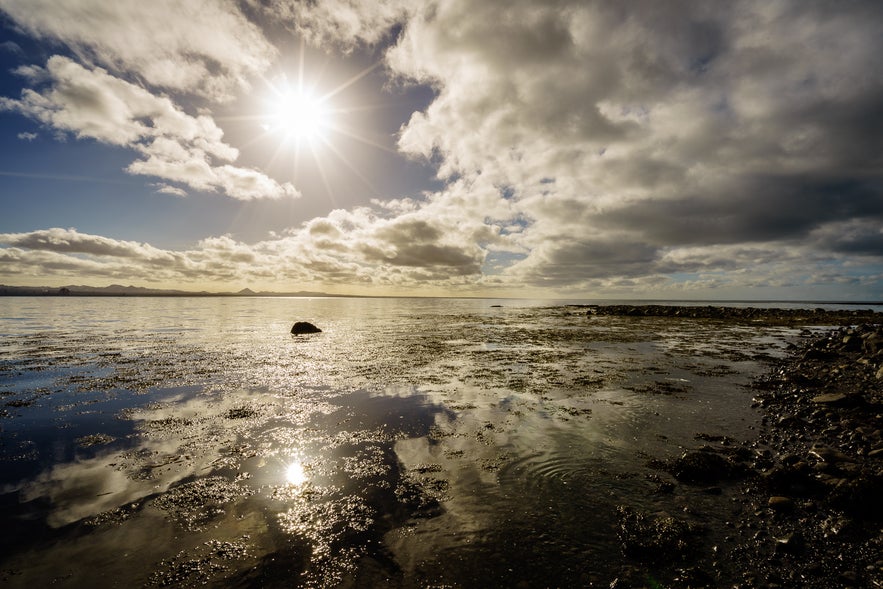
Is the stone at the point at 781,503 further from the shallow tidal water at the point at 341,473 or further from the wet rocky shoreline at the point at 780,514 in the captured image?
the shallow tidal water at the point at 341,473

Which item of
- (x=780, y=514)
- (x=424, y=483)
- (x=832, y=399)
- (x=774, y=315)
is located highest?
(x=774, y=315)

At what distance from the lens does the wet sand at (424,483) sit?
18.9 feet

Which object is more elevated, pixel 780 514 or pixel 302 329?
pixel 780 514

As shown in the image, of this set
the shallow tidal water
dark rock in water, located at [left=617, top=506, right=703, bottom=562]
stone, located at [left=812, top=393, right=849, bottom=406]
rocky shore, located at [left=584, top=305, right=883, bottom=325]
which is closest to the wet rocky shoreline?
dark rock in water, located at [left=617, top=506, right=703, bottom=562]

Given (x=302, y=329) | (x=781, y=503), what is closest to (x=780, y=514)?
(x=781, y=503)

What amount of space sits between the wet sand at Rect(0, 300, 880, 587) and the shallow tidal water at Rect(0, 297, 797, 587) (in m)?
0.05

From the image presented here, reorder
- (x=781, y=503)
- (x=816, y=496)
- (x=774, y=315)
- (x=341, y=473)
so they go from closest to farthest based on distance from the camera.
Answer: (x=781, y=503) < (x=816, y=496) < (x=341, y=473) < (x=774, y=315)

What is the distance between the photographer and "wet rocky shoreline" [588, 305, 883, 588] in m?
5.53

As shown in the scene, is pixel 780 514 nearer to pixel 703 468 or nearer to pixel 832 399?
pixel 703 468

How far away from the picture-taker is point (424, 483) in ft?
27.6

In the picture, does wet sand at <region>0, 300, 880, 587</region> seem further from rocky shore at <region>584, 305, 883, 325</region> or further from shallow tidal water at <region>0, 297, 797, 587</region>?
rocky shore at <region>584, 305, 883, 325</region>

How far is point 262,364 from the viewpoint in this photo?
23.0m

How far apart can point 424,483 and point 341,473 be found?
6.78 feet

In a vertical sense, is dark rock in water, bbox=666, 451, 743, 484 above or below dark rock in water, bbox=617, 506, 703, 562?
above
